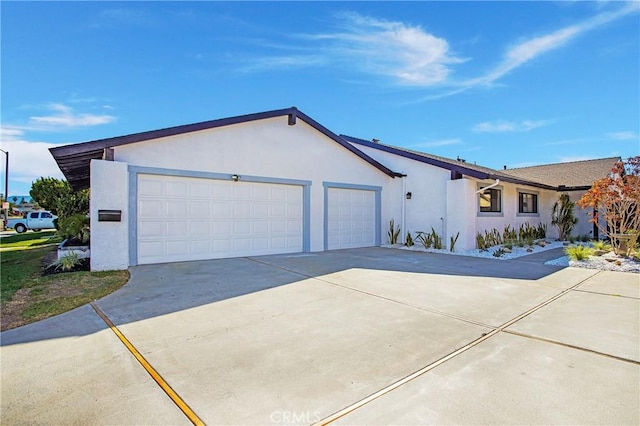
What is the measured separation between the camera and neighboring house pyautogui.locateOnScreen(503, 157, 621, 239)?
1653 centimetres

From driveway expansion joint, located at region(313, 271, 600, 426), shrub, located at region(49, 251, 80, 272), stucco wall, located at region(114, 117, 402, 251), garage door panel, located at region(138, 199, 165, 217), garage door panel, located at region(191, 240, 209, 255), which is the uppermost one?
stucco wall, located at region(114, 117, 402, 251)

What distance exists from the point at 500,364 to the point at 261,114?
935cm

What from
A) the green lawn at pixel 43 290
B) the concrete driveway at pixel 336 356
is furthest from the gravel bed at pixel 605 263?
the green lawn at pixel 43 290

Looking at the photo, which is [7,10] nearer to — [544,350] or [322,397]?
[322,397]

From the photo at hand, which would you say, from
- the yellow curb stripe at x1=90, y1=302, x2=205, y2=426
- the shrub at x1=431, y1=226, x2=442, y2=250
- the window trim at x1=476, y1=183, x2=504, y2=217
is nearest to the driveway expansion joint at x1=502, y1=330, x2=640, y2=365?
the yellow curb stripe at x1=90, y1=302, x2=205, y2=426

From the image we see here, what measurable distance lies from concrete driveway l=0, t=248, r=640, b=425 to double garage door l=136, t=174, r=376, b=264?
2.71 metres

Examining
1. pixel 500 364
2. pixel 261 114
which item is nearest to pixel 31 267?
pixel 261 114

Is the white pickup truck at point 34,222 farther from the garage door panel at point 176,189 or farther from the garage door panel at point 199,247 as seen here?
the garage door panel at point 199,247

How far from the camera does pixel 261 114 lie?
34.1 ft

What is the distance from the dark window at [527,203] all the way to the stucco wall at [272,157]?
20.9 feet

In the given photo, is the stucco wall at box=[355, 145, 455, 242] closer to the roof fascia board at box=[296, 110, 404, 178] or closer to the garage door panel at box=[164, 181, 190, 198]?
the roof fascia board at box=[296, 110, 404, 178]

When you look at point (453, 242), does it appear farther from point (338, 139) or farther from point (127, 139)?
point (127, 139)

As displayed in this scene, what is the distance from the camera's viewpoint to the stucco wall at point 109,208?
782 cm

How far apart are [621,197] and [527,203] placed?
618 centimetres
